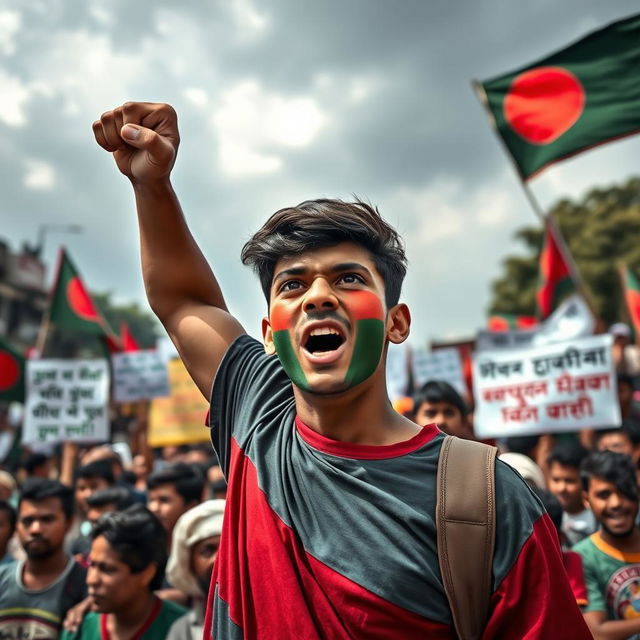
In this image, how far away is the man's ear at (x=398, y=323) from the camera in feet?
5.77

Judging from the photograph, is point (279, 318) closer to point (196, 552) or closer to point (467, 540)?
point (467, 540)

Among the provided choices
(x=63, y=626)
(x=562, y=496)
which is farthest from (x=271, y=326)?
(x=562, y=496)

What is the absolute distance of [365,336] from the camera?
1633 mm

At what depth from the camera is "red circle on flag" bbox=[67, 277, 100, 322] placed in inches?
370

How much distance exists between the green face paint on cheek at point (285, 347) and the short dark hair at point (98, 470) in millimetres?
4343

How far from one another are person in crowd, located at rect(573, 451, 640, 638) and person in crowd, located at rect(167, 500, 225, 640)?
5.61 feet

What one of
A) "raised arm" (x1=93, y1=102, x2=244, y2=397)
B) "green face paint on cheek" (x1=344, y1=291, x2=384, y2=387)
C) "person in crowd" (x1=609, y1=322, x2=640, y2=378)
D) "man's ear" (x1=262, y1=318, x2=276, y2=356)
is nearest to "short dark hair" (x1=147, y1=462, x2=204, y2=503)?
"raised arm" (x1=93, y1=102, x2=244, y2=397)

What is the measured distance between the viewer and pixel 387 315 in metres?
1.74

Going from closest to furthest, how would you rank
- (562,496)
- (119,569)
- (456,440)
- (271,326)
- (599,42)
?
1. (456,440)
2. (271,326)
3. (119,569)
4. (562,496)
5. (599,42)

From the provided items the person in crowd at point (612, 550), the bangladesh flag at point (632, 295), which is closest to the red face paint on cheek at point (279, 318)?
the person in crowd at point (612, 550)

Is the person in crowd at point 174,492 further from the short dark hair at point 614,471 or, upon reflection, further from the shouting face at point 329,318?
the shouting face at point 329,318

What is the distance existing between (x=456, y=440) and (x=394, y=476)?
0.52 feet

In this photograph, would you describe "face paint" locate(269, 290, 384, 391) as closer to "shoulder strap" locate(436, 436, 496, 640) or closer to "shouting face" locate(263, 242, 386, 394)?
"shouting face" locate(263, 242, 386, 394)

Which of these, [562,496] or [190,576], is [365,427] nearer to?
[190,576]
